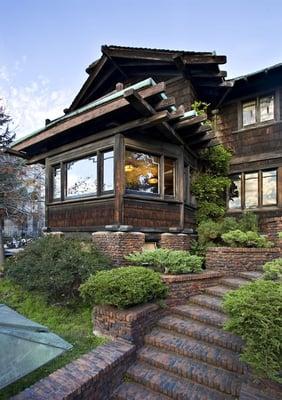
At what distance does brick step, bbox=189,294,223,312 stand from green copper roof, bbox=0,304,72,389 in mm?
3474

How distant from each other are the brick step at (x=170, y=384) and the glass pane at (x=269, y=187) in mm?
8364

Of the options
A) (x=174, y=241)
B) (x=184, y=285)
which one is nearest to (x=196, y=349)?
(x=184, y=285)

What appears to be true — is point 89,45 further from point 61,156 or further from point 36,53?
point 61,156

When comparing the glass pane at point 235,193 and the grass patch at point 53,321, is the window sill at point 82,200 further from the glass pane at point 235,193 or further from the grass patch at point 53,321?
the glass pane at point 235,193

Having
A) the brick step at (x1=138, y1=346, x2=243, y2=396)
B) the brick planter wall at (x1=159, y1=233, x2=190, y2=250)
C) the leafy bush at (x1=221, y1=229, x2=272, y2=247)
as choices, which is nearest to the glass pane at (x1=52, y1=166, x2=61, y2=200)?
the brick planter wall at (x1=159, y1=233, x2=190, y2=250)

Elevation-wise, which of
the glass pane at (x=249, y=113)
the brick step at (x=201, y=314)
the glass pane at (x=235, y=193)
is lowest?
the brick step at (x=201, y=314)

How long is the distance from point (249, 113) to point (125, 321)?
977cm

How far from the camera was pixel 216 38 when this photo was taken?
13578 millimetres

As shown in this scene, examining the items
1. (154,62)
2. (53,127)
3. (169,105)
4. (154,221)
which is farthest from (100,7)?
(154,221)

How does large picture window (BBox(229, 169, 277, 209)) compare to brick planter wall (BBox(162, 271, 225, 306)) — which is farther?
large picture window (BBox(229, 169, 277, 209))

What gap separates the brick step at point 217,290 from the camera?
237 inches

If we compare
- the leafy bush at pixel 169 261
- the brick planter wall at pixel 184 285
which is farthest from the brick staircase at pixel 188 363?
the leafy bush at pixel 169 261

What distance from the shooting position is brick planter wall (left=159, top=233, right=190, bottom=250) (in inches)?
333

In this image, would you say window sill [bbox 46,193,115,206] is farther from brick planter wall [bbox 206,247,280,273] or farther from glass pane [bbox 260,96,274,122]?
glass pane [bbox 260,96,274,122]
